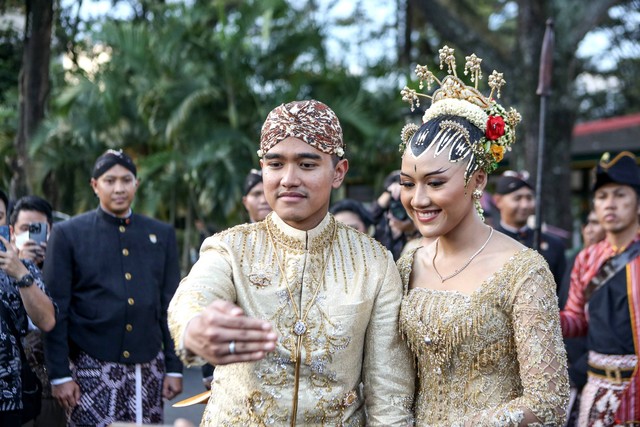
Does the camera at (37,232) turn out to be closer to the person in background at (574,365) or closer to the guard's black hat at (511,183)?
the person in background at (574,365)

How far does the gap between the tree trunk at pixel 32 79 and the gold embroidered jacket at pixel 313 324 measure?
222 inches

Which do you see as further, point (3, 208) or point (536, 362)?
point (3, 208)

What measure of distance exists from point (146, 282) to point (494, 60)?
24.3 ft

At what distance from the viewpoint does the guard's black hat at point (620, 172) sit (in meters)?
4.70

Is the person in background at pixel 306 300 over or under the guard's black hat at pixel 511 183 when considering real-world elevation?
under

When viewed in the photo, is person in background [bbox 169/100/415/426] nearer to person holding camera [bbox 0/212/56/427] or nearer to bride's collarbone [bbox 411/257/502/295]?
bride's collarbone [bbox 411/257/502/295]

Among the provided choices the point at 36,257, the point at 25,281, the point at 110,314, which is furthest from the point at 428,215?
the point at 36,257

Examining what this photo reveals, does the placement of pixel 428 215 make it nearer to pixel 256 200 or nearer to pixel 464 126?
pixel 464 126

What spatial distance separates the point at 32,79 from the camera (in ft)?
25.9

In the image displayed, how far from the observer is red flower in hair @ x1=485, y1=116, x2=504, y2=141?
117 inches

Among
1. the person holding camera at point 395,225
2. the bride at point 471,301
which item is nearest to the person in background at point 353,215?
the person holding camera at point 395,225

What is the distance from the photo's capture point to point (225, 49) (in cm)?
1241

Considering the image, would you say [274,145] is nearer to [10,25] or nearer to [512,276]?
[512,276]

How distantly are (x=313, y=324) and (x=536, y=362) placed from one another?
28.9 inches
